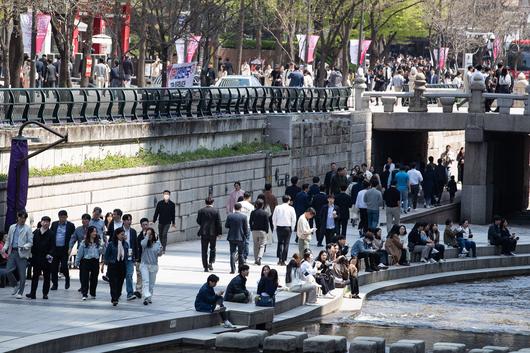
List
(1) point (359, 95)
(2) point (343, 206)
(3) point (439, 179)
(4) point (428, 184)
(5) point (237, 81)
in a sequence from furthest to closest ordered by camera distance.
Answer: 1. (1) point (359, 95)
2. (5) point (237, 81)
3. (3) point (439, 179)
4. (4) point (428, 184)
5. (2) point (343, 206)

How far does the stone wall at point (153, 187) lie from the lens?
29.6m

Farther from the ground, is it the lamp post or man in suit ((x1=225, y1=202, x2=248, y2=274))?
the lamp post

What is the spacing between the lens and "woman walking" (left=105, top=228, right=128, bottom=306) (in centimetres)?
2419

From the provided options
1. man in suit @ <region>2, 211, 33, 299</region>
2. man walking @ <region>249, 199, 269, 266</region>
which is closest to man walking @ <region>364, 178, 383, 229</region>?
man walking @ <region>249, 199, 269, 266</region>

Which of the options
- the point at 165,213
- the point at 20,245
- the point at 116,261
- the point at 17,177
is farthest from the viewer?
the point at 165,213

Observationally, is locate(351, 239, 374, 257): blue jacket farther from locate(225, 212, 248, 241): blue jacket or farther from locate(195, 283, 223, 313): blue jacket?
locate(195, 283, 223, 313): blue jacket

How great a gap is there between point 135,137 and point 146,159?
0.67 metres

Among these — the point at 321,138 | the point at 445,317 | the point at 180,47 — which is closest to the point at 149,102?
Result: the point at 445,317

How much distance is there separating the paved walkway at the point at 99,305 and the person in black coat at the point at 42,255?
0.24 m

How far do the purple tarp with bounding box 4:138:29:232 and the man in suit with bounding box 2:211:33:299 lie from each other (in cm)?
156

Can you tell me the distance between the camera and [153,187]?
3444cm

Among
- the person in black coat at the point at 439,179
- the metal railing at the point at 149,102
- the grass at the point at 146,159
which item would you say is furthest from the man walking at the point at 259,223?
the person in black coat at the point at 439,179

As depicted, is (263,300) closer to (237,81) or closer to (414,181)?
(414,181)

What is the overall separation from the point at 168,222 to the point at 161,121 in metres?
5.37
